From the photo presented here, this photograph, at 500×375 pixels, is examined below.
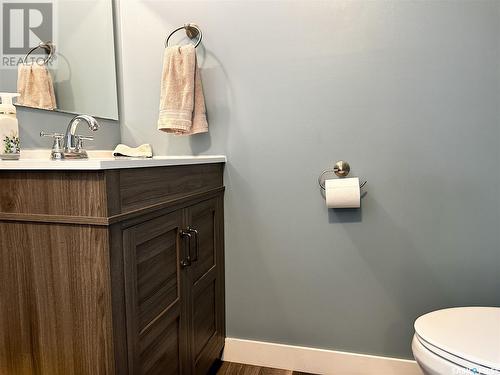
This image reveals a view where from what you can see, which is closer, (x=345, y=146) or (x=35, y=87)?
(x=35, y=87)

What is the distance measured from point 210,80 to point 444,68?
3.24ft

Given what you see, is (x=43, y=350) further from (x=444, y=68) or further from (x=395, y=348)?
(x=444, y=68)

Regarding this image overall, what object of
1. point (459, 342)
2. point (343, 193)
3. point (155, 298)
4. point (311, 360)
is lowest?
point (311, 360)

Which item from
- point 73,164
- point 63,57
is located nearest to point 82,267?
point 73,164

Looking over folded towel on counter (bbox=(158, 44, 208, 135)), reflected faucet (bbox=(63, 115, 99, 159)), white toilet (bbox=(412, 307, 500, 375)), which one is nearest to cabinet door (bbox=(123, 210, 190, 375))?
reflected faucet (bbox=(63, 115, 99, 159))

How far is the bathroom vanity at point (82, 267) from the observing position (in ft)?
3.01

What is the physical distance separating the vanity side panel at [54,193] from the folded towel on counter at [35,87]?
0.47 m

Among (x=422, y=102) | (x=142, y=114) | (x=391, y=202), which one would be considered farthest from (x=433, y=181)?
(x=142, y=114)

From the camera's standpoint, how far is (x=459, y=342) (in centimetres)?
111

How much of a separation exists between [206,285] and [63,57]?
1094mm

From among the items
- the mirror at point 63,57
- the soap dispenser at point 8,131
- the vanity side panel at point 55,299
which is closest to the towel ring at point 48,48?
the mirror at point 63,57

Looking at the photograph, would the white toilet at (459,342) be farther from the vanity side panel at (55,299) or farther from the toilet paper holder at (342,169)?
the vanity side panel at (55,299)

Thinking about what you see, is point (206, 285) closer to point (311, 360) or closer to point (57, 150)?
point (311, 360)

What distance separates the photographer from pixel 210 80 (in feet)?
5.73
